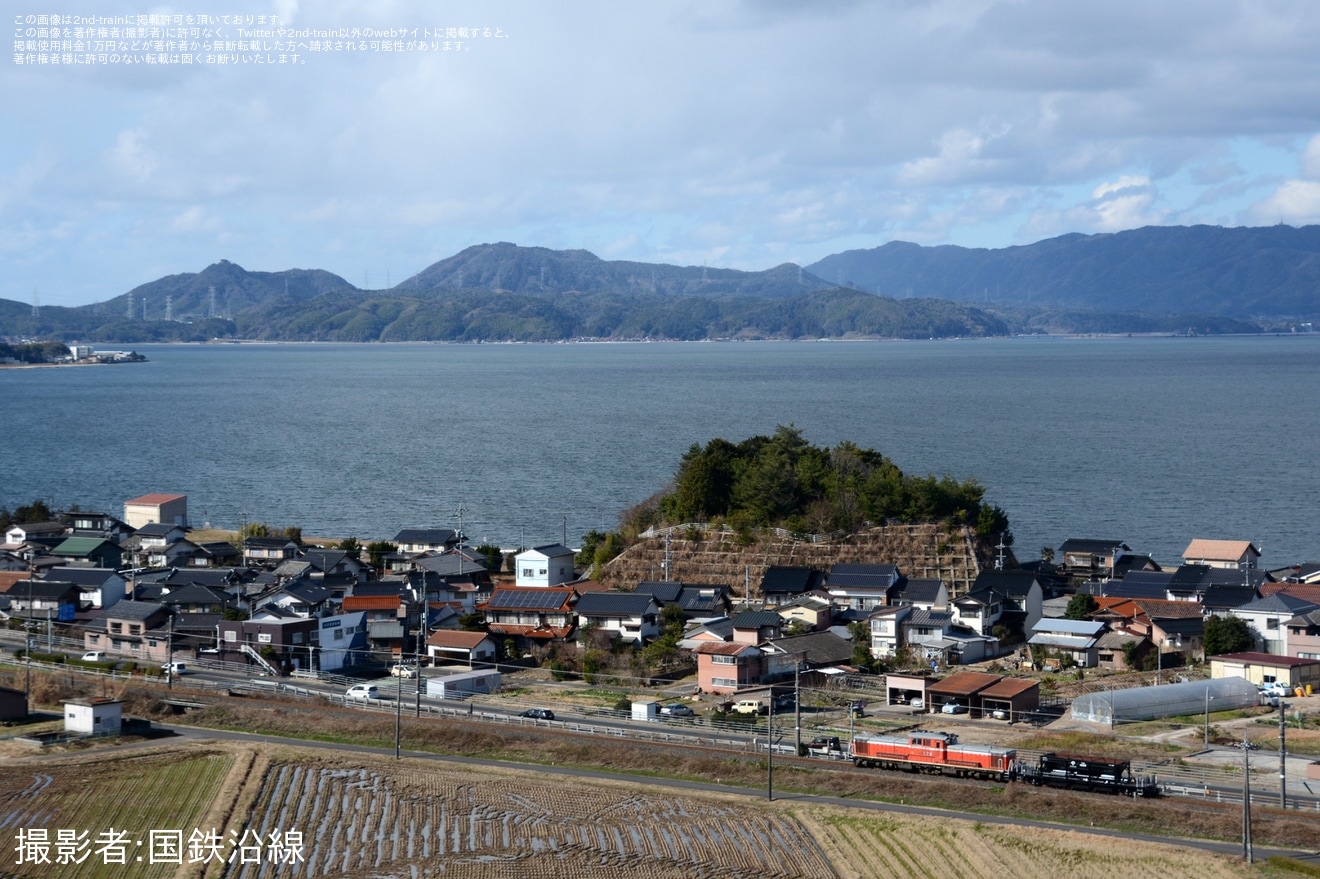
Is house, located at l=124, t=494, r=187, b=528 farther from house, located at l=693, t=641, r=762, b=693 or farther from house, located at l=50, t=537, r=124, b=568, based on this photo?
house, located at l=693, t=641, r=762, b=693

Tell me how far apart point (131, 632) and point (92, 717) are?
8.82m

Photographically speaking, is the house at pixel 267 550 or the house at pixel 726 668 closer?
the house at pixel 726 668

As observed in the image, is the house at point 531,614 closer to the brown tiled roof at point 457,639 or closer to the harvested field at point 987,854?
the brown tiled roof at point 457,639

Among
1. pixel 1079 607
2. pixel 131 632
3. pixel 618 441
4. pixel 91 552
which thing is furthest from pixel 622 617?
pixel 618 441

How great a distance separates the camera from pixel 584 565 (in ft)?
121

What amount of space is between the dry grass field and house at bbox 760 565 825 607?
13493mm

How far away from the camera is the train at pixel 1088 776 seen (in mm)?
17609

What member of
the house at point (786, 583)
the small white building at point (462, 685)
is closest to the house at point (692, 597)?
the house at point (786, 583)

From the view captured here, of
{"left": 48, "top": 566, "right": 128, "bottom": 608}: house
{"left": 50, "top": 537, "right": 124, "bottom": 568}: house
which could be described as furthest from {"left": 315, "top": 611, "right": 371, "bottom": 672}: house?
{"left": 50, "top": 537, "right": 124, "bottom": 568}: house

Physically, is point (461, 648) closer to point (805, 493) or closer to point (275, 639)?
point (275, 639)

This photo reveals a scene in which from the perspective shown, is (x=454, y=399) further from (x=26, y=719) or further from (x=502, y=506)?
(x=26, y=719)

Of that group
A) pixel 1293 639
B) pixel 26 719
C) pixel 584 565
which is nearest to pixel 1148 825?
pixel 1293 639

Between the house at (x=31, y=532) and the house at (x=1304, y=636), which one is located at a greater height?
the house at (x=31, y=532)

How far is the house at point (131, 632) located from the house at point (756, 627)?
12881 millimetres
